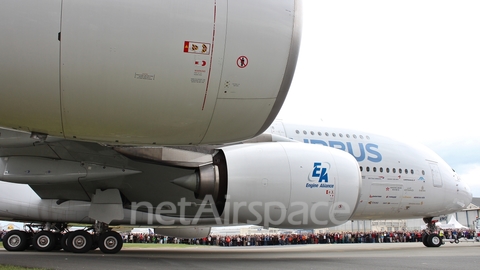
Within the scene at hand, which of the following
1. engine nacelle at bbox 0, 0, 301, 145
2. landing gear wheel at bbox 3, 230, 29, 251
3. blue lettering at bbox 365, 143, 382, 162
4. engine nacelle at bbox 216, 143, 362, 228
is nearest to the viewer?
engine nacelle at bbox 0, 0, 301, 145

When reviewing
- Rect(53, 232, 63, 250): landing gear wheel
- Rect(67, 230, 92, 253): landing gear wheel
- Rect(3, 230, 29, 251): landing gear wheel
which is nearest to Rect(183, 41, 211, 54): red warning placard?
Rect(67, 230, 92, 253): landing gear wheel

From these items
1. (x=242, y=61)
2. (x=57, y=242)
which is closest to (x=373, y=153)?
(x=242, y=61)

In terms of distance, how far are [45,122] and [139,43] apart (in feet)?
4.17

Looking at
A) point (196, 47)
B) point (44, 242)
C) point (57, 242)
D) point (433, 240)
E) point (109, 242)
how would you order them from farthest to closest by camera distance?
point (433, 240), point (57, 242), point (44, 242), point (109, 242), point (196, 47)

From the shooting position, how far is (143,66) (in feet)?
13.7

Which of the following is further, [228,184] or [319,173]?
[319,173]

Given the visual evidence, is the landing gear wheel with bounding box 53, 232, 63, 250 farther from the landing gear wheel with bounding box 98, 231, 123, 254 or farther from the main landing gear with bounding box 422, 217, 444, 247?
the main landing gear with bounding box 422, 217, 444, 247

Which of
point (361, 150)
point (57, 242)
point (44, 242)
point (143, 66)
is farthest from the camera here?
point (57, 242)

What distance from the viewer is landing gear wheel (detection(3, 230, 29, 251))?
582 inches

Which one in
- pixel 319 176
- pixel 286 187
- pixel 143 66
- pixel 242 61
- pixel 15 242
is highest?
pixel 242 61

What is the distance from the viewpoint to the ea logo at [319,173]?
9.02 metres

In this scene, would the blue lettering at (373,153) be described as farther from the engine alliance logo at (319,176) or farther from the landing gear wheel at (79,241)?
the landing gear wheel at (79,241)

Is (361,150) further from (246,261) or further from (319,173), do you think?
(246,261)

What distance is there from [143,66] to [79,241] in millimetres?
9119
